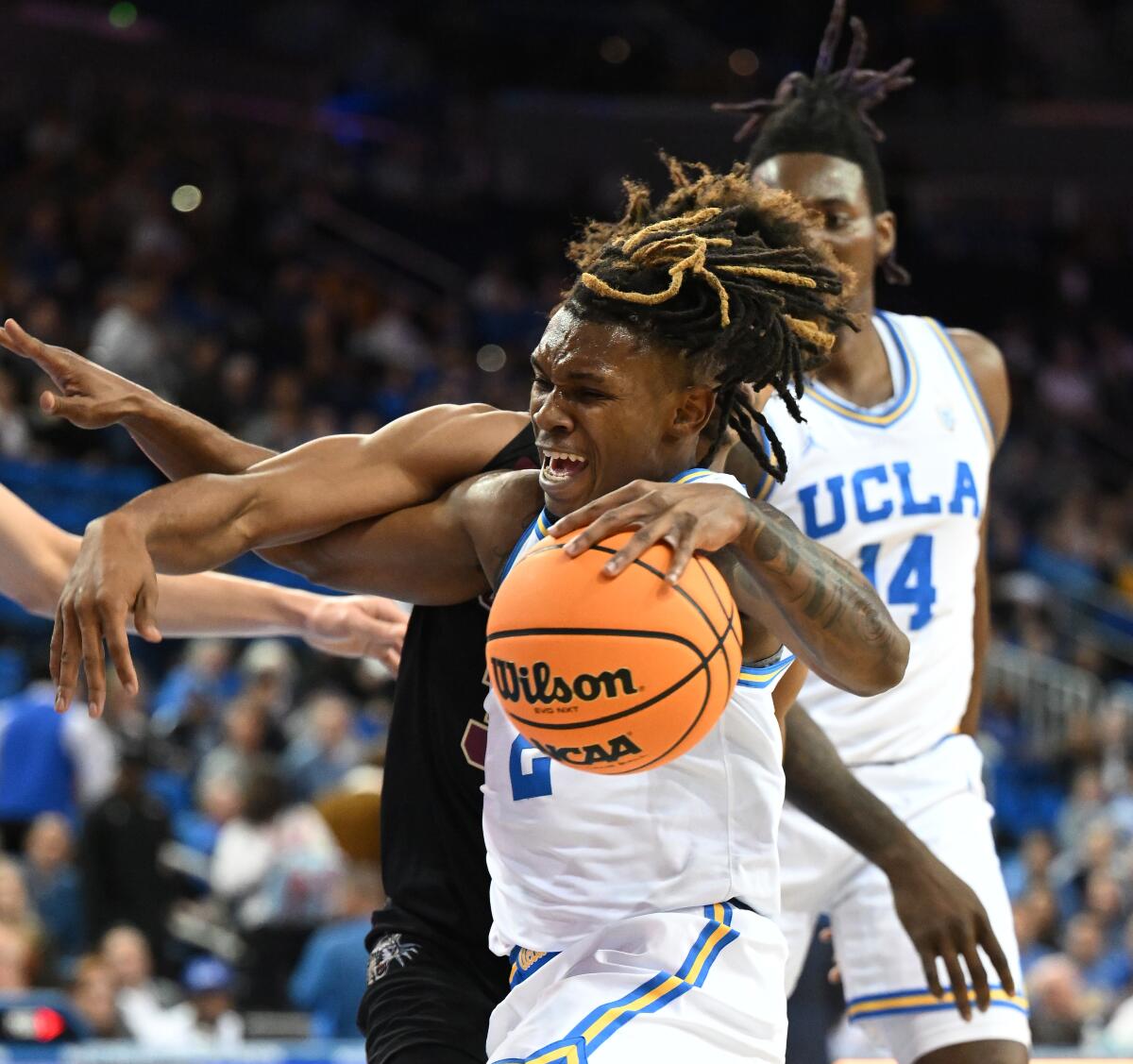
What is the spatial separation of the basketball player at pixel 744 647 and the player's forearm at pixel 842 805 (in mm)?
633

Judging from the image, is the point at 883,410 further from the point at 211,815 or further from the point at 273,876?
the point at 211,815

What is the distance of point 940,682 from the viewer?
13.0 feet

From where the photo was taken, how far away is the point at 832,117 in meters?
4.32

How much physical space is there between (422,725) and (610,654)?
3.23ft

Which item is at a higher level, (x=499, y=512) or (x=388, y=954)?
(x=499, y=512)

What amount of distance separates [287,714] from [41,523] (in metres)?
5.80

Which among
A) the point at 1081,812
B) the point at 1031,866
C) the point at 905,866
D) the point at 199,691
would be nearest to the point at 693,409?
the point at 905,866

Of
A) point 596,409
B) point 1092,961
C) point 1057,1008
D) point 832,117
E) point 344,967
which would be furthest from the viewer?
point 1092,961

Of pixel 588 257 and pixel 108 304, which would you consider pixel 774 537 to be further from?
pixel 108 304

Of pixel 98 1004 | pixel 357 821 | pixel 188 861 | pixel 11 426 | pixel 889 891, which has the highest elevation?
pixel 11 426

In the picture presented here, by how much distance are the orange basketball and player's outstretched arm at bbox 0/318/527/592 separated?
69cm

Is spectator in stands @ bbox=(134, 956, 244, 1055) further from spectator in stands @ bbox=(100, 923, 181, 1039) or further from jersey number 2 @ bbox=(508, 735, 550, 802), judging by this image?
jersey number 2 @ bbox=(508, 735, 550, 802)

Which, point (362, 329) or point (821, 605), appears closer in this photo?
point (821, 605)

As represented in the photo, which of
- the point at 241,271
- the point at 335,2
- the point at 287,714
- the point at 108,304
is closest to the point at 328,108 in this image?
the point at 335,2
